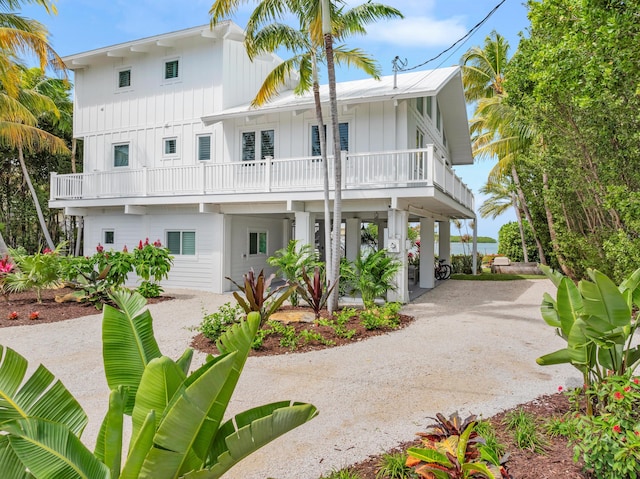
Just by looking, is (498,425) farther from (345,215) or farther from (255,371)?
(345,215)

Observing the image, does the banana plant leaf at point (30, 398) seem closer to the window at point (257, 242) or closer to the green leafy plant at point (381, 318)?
the green leafy plant at point (381, 318)

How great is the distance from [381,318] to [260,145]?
27.3 feet

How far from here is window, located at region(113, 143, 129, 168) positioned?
55.4 ft

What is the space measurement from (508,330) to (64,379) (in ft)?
26.2

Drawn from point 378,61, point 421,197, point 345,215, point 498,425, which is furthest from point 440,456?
point 345,215

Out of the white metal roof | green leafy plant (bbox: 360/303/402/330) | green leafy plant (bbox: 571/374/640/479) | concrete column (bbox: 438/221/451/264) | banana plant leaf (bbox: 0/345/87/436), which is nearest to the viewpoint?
banana plant leaf (bbox: 0/345/87/436)

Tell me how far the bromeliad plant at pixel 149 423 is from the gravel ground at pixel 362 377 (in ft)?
5.10

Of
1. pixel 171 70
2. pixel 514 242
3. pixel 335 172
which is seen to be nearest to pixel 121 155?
pixel 171 70

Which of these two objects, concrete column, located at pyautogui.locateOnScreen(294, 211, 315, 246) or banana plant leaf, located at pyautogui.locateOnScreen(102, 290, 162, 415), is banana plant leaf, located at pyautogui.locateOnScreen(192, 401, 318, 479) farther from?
concrete column, located at pyautogui.locateOnScreen(294, 211, 315, 246)

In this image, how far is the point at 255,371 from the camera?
19.7 feet

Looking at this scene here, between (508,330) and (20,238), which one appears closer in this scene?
(508,330)

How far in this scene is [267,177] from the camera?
41.6ft

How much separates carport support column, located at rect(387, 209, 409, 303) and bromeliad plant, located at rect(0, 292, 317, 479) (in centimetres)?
949

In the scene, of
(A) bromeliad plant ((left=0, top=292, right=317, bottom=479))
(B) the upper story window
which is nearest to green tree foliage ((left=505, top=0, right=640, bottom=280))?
(A) bromeliad plant ((left=0, top=292, right=317, bottom=479))
